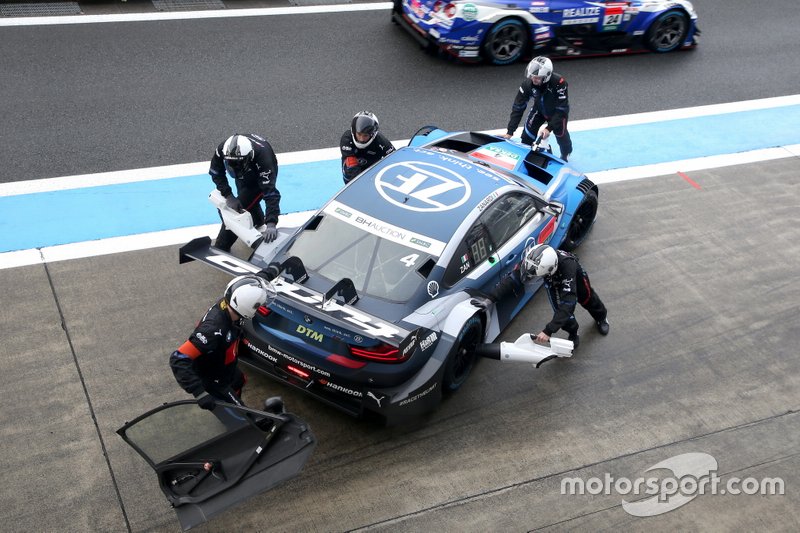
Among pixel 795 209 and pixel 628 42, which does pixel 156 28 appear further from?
pixel 795 209

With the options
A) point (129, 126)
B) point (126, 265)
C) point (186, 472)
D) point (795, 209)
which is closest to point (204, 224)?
point (126, 265)

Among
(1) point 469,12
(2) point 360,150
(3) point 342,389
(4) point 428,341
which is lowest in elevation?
(3) point 342,389

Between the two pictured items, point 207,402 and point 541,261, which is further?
point 541,261

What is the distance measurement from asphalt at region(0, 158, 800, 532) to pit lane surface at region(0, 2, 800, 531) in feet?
0.05

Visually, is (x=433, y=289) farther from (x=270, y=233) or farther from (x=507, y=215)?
(x=270, y=233)

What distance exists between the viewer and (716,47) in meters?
14.3

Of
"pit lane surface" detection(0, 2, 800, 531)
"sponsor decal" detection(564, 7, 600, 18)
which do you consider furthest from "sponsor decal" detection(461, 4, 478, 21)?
"pit lane surface" detection(0, 2, 800, 531)

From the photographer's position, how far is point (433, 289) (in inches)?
259

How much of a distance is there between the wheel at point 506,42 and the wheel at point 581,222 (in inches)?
172

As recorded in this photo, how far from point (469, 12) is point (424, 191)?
5933mm

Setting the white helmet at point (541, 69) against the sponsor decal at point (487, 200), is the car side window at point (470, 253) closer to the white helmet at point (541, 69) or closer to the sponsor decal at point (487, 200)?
the sponsor decal at point (487, 200)

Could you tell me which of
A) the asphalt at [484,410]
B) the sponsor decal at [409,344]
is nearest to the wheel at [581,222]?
the asphalt at [484,410]

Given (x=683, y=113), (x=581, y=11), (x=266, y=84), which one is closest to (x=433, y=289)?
(x=266, y=84)

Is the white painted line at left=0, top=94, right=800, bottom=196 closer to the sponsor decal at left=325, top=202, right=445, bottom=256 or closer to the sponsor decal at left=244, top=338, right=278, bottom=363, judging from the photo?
the sponsor decal at left=325, top=202, right=445, bottom=256
